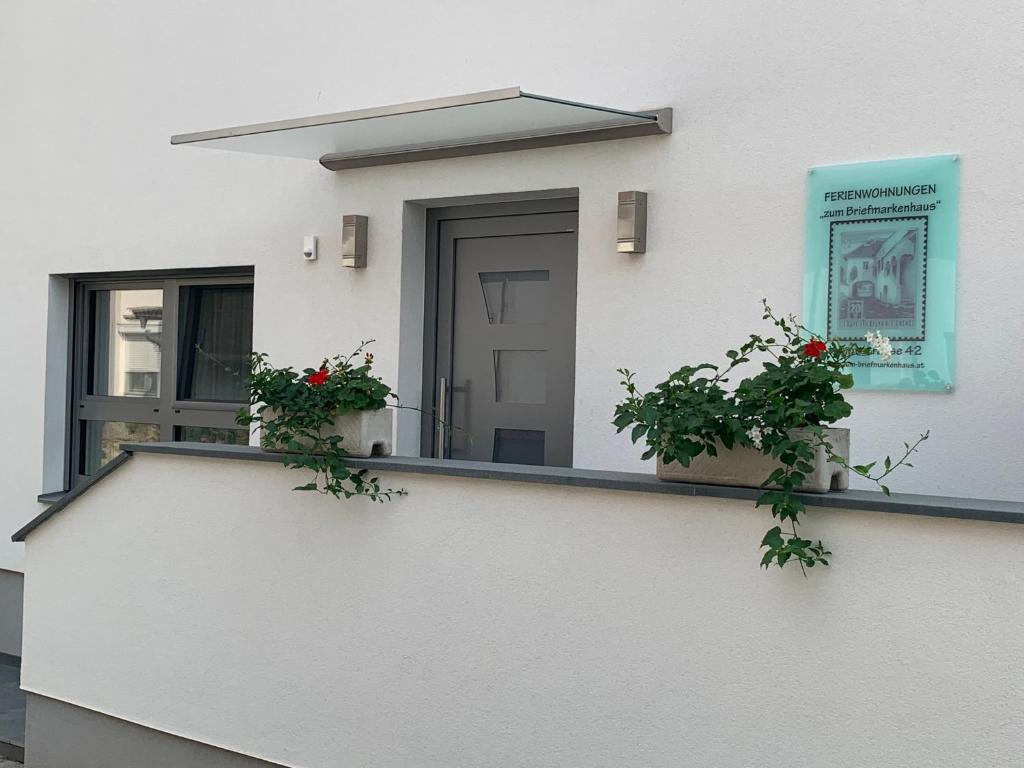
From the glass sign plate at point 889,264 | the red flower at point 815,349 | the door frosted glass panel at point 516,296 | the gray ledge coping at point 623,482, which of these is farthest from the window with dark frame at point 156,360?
the red flower at point 815,349

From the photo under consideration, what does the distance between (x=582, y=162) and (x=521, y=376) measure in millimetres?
1160

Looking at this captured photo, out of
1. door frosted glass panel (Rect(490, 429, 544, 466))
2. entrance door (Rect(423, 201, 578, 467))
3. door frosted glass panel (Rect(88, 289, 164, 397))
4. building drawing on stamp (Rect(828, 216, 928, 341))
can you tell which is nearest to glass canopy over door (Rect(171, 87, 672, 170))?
entrance door (Rect(423, 201, 578, 467))

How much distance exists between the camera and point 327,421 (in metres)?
4.84

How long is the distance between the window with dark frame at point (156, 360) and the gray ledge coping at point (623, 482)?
192 cm

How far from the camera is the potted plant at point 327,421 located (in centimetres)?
476

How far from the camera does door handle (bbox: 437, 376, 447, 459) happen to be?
6359 mm

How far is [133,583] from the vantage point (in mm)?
5613

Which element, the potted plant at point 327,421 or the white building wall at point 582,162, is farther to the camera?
the potted plant at point 327,421

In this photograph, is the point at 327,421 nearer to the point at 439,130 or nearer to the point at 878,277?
the point at 439,130

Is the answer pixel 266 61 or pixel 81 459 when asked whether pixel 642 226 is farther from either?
pixel 81 459

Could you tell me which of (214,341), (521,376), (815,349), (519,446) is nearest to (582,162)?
(521,376)

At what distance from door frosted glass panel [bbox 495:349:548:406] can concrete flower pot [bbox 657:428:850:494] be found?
2.19m

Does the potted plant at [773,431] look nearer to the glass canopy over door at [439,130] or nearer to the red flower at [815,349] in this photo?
the red flower at [815,349]

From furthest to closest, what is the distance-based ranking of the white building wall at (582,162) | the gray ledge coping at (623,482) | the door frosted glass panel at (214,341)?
the door frosted glass panel at (214,341) < the white building wall at (582,162) < the gray ledge coping at (623,482)
